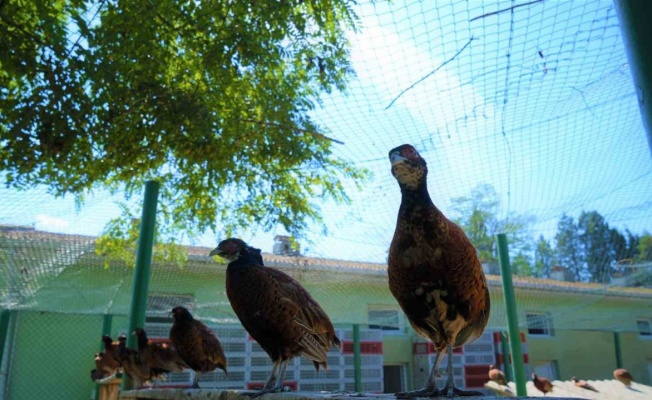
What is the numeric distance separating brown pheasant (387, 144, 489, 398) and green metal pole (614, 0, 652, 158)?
0.87 metres

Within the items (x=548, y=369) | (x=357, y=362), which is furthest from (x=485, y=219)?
(x=548, y=369)

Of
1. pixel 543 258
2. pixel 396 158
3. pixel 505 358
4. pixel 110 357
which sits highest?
pixel 543 258

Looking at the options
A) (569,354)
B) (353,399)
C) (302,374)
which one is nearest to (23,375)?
(302,374)

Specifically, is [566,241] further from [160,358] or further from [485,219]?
[160,358]

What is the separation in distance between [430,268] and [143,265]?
10.7ft

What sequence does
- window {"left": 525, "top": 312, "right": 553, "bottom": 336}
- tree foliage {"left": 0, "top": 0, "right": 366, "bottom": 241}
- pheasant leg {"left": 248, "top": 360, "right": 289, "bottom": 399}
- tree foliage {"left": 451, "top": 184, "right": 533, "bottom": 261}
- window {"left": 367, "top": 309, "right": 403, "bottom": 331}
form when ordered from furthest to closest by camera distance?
1. window {"left": 525, "top": 312, "right": 553, "bottom": 336}
2. window {"left": 367, "top": 309, "right": 403, "bottom": 331}
3. tree foliage {"left": 451, "top": 184, "right": 533, "bottom": 261}
4. tree foliage {"left": 0, "top": 0, "right": 366, "bottom": 241}
5. pheasant leg {"left": 248, "top": 360, "right": 289, "bottom": 399}

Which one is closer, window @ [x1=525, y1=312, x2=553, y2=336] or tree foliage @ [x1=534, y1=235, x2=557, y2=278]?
tree foliage @ [x1=534, y1=235, x2=557, y2=278]

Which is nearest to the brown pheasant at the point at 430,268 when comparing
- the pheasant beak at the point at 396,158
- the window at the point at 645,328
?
the pheasant beak at the point at 396,158

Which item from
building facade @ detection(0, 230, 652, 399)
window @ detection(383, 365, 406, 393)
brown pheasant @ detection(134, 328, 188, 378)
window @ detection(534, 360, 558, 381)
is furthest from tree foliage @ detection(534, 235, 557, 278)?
brown pheasant @ detection(134, 328, 188, 378)

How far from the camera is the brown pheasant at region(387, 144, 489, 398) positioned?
2059mm

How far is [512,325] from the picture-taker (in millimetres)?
5891

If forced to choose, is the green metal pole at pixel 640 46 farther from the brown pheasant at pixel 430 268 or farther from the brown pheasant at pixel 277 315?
the brown pheasant at pixel 277 315

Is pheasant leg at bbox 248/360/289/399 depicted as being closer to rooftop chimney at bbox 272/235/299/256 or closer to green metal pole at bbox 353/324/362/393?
rooftop chimney at bbox 272/235/299/256

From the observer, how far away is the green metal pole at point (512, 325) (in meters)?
5.80
